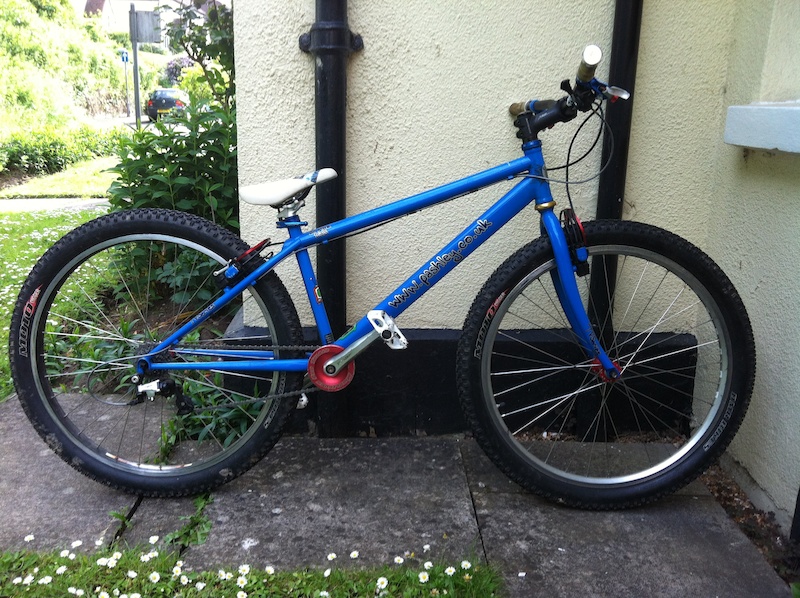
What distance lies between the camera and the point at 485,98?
2727 millimetres

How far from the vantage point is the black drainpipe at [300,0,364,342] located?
255 cm

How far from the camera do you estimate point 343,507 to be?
2.45 meters

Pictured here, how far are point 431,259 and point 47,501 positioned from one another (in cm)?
154

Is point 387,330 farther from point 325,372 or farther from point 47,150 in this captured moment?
point 47,150

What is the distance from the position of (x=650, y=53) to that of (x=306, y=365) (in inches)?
67.3

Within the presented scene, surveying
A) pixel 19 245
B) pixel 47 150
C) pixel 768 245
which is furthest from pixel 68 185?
pixel 768 245

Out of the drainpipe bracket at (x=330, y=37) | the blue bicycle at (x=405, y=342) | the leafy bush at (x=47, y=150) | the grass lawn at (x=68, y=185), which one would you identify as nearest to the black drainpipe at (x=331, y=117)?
the drainpipe bracket at (x=330, y=37)

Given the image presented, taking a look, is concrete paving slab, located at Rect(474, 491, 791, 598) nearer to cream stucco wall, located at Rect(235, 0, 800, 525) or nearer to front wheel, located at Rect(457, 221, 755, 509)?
front wheel, located at Rect(457, 221, 755, 509)

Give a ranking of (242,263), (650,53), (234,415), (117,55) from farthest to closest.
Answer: (117,55), (234,415), (650,53), (242,263)

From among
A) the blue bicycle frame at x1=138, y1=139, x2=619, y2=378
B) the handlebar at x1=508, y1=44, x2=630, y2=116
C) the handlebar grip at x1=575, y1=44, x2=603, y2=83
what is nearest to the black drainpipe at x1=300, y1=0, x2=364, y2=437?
the blue bicycle frame at x1=138, y1=139, x2=619, y2=378

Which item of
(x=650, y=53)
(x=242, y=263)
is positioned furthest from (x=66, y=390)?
(x=650, y=53)

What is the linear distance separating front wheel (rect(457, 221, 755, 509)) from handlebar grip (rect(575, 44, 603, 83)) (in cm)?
65

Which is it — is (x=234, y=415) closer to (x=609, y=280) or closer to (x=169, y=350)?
(x=169, y=350)

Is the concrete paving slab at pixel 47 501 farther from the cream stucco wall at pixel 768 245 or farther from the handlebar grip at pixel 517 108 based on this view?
the cream stucco wall at pixel 768 245
